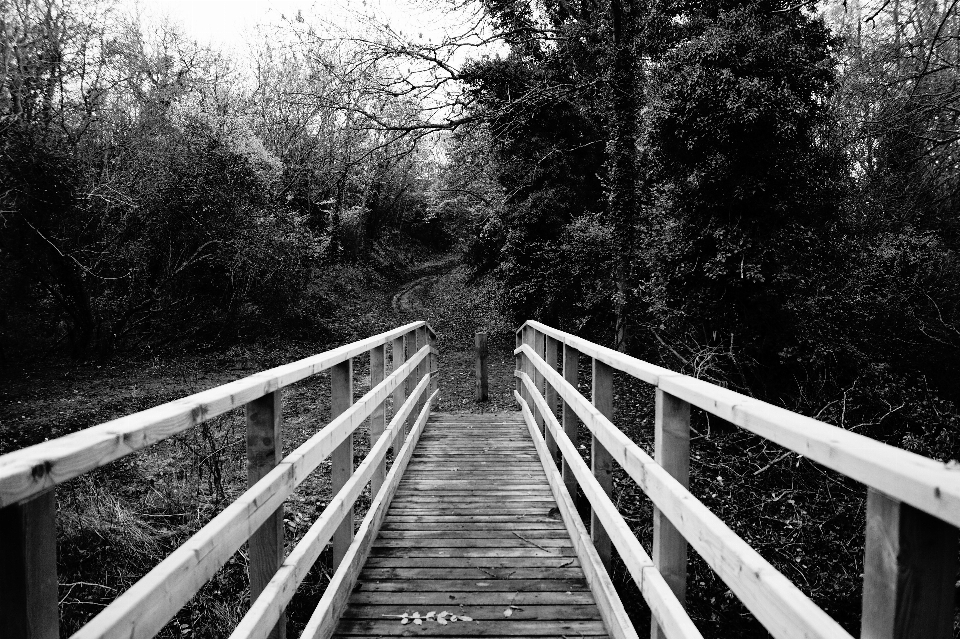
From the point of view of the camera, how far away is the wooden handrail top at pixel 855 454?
2.75 ft

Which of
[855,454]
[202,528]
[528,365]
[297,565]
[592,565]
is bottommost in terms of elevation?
[592,565]

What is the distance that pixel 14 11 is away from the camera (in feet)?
37.8

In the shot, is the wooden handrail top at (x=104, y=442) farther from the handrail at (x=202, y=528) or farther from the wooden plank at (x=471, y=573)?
the wooden plank at (x=471, y=573)

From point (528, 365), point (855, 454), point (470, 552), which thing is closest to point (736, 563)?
point (855, 454)

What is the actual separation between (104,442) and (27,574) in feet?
0.94

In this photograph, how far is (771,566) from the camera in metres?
1.23

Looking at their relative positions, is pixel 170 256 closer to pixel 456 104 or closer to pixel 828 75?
pixel 456 104

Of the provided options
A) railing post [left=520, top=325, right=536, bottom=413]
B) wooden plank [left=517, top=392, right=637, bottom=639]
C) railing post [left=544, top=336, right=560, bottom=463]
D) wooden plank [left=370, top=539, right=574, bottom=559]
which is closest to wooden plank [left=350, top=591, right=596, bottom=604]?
wooden plank [left=517, top=392, right=637, bottom=639]

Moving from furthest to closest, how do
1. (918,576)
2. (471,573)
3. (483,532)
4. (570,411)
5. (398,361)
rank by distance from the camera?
(398,361) → (570,411) → (483,532) → (471,573) → (918,576)

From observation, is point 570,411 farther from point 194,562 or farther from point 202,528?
point 194,562

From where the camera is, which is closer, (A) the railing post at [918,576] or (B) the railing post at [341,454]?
(A) the railing post at [918,576]

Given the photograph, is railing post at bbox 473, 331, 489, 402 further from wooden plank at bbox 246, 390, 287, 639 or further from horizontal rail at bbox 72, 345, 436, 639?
wooden plank at bbox 246, 390, 287, 639

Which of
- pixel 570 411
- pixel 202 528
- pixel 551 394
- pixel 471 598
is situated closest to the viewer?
pixel 202 528

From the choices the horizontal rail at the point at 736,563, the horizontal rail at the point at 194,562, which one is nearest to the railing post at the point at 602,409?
the horizontal rail at the point at 736,563
